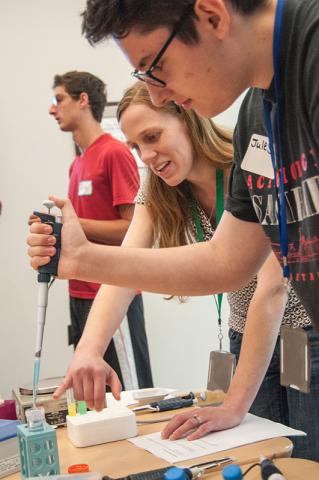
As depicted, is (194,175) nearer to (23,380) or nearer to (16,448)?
(16,448)

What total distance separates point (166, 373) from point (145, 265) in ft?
7.87

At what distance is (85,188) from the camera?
2752mm

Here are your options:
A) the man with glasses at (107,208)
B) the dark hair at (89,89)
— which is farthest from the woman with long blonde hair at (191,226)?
the dark hair at (89,89)

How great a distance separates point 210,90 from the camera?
2.88ft

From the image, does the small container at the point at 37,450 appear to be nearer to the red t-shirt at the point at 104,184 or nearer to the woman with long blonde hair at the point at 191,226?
the woman with long blonde hair at the point at 191,226

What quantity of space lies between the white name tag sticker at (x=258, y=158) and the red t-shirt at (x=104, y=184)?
1.52 m

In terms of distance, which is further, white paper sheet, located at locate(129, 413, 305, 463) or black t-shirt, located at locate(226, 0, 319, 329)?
white paper sheet, located at locate(129, 413, 305, 463)

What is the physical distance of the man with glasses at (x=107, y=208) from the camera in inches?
101

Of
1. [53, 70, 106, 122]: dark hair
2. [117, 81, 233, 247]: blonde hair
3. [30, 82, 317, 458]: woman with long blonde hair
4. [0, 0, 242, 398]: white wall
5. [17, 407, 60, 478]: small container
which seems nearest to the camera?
[17, 407, 60, 478]: small container

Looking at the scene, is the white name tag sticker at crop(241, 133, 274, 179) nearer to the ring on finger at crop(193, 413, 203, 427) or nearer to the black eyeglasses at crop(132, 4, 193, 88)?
the black eyeglasses at crop(132, 4, 193, 88)

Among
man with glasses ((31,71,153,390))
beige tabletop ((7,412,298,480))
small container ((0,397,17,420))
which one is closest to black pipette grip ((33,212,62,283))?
beige tabletop ((7,412,298,480))

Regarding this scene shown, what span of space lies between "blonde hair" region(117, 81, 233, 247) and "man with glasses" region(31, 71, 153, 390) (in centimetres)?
89

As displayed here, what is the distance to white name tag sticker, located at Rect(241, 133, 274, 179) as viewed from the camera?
42.8 inches

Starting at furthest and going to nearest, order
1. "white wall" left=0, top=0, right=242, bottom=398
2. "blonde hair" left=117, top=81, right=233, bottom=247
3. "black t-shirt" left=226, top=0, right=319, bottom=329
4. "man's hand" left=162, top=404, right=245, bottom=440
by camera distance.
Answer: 1. "white wall" left=0, top=0, right=242, bottom=398
2. "blonde hair" left=117, top=81, right=233, bottom=247
3. "man's hand" left=162, top=404, right=245, bottom=440
4. "black t-shirt" left=226, top=0, right=319, bottom=329
